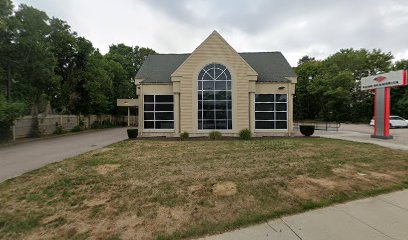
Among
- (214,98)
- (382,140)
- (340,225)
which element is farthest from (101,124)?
(340,225)

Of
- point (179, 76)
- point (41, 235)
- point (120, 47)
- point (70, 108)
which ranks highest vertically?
point (120, 47)

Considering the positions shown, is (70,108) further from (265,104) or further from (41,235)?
(41,235)

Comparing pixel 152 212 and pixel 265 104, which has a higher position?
pixel 265 104

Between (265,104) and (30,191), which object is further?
(265,104)

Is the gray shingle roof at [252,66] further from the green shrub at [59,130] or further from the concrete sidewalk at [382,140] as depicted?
the green shrub at [59,130]

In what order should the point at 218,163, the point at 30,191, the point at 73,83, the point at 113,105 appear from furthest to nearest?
the point at 113,105 → the point at 73,83 → the point at 218,163 → the point at 30,191

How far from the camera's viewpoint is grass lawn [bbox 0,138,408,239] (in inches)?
174

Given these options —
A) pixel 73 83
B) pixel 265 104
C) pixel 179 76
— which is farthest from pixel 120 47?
pixel 265 104

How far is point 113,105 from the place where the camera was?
39.0m

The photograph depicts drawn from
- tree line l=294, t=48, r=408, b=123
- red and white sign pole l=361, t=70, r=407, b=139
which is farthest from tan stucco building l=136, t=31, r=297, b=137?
tree line l=294, t=48, r=408, b=123

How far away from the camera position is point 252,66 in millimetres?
23250

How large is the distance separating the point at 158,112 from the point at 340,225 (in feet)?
58.8

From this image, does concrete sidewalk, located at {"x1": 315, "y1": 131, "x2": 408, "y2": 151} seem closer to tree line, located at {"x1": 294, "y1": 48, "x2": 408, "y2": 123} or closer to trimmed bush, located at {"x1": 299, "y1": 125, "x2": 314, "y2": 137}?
trimmed bush, located at {"x1": 299, "y1": 125, "x2": 314, "y2": 137}

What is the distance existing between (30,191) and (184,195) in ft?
13.5
